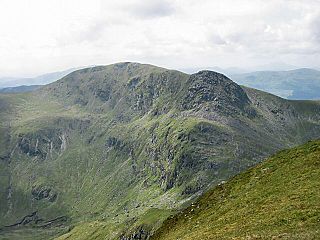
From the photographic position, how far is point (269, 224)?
144 ft

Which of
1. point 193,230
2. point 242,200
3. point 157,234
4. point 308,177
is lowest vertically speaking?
point 157,234

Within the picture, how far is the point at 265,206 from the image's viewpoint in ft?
167

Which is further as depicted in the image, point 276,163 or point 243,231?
point 276,163

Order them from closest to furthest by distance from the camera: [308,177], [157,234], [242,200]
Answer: [308,177] < [242,200] < [157,234]

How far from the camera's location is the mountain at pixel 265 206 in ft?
139

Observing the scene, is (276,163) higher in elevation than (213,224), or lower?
higher

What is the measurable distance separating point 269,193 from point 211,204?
39.7 ft

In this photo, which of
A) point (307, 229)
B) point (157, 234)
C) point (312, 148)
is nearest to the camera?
point (307, 229)

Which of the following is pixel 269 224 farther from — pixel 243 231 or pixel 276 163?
pixel 276 163

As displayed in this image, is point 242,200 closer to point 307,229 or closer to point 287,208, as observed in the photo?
point 287,208

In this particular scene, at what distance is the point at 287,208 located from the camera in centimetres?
4641

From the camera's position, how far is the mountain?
1667 inches

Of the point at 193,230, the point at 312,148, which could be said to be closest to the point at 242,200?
the point at 193,230

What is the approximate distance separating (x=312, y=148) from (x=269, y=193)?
46.7ft
